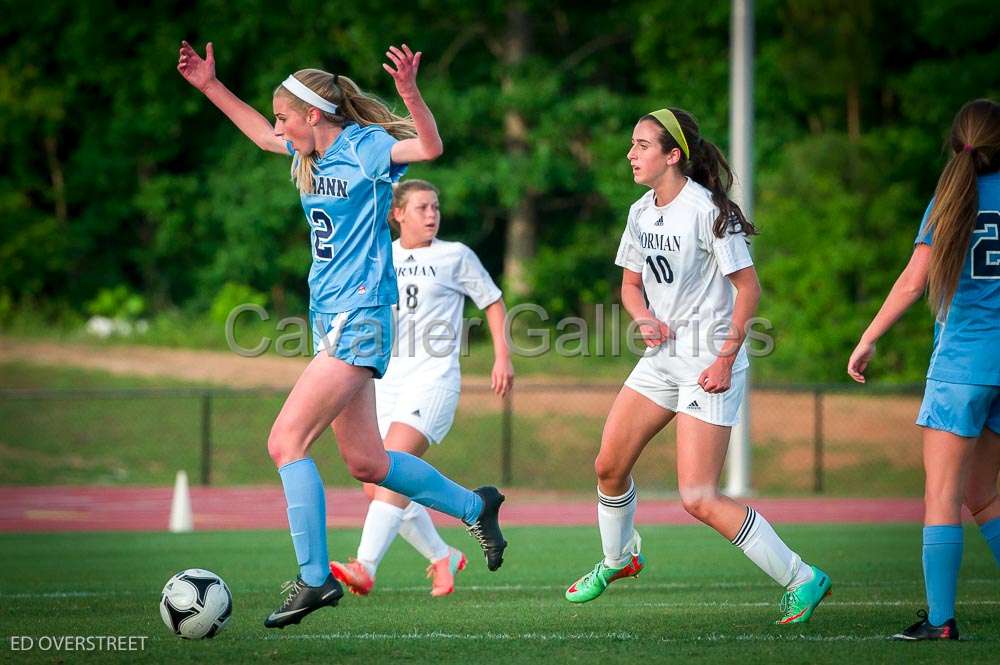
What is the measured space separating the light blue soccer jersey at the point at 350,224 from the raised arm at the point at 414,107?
19 cm

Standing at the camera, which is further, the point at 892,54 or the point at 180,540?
the point at 892,54

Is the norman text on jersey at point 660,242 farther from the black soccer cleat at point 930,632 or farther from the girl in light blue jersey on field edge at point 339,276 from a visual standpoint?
the black soccer cleat at point 930,632

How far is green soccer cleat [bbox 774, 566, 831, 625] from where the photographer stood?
6078 millimetres

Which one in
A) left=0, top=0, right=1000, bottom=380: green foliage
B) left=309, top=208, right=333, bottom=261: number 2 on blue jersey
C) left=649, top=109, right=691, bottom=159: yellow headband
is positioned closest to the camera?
left=309, top=208, right=333, bottom=261: number 2 on blue jersey

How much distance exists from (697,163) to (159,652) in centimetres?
317

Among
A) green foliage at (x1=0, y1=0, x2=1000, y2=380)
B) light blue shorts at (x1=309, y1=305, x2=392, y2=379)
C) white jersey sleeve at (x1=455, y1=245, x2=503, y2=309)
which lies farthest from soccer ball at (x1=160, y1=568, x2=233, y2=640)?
green foliage at (x1=0, y1=0, x2=1000, y2=380)

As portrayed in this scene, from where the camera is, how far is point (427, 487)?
642cm

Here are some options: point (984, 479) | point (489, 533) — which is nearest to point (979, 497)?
point (984, 479)

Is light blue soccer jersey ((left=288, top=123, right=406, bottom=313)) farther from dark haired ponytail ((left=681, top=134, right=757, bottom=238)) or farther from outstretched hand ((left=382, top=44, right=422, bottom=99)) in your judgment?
dark haired ponytail ((left=681, top=134, right=757, bottom=238))

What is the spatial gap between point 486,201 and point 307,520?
26.8 metres

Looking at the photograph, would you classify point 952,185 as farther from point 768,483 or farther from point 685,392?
point 768,483

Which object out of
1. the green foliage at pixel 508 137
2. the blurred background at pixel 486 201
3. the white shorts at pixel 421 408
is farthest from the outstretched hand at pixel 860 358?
the green foliage at pixel 508 137

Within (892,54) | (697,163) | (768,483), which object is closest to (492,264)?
(892,54)

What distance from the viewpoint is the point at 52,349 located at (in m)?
26.0
